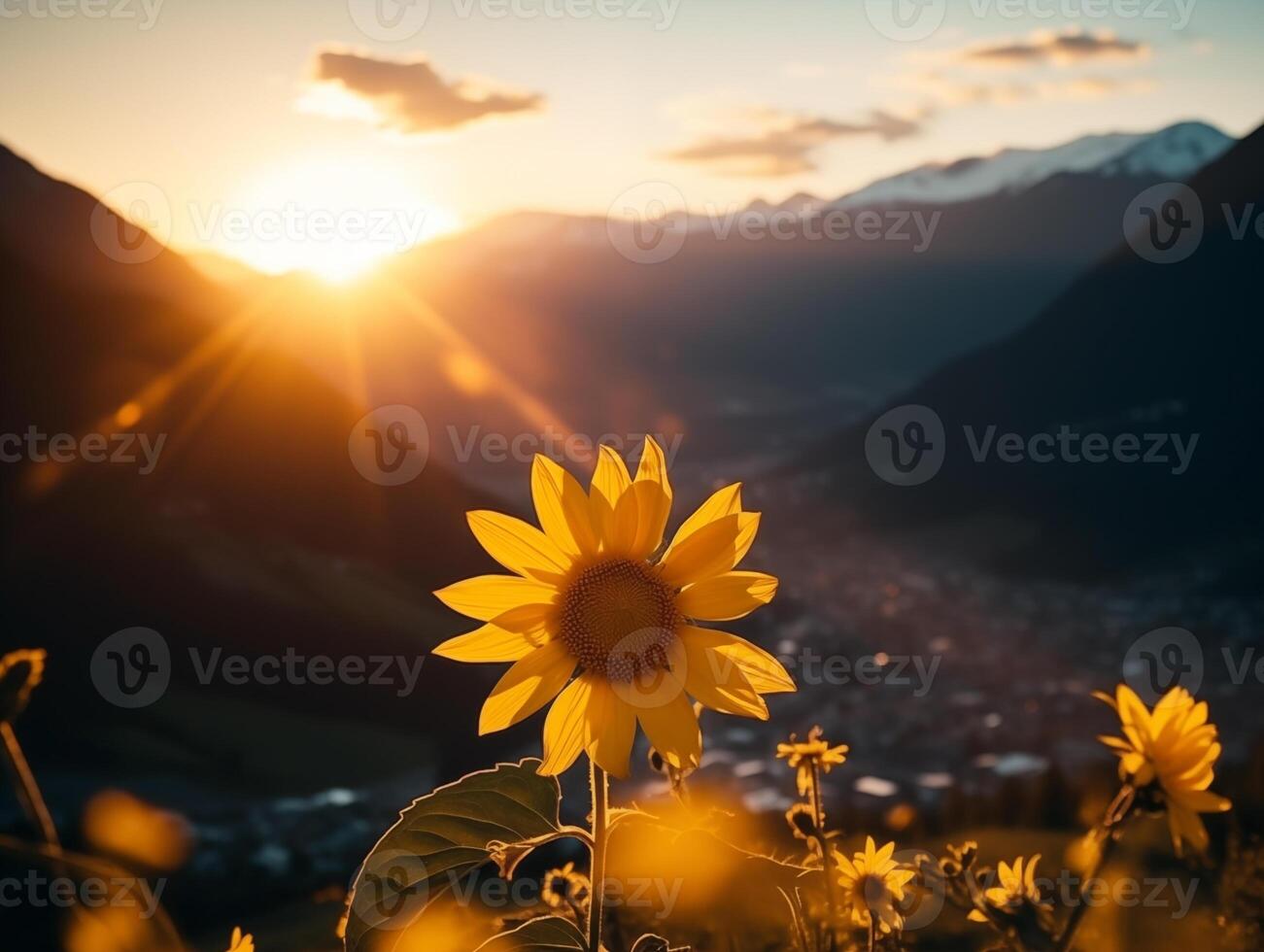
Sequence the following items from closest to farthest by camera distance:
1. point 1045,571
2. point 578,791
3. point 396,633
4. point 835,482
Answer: point 578,791 < point 396,633 < point 1045,571 < point 835,482

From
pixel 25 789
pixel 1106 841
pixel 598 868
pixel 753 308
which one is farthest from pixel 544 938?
pixel 753 308

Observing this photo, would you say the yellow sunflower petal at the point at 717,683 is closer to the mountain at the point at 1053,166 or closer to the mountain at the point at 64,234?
the mountain at the point at 64,234

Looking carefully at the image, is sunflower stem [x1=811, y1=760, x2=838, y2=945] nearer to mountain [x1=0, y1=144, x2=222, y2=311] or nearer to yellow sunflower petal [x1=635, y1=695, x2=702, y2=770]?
yellow sunflower petal [x1=635, y1=695, x2=702, y2=770]

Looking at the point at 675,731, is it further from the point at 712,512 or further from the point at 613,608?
the point at 712,512

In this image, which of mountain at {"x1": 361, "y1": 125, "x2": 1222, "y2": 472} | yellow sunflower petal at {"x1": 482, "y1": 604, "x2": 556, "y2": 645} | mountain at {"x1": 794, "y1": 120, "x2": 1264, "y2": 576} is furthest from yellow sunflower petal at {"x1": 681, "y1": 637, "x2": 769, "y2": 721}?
mountain at {"x1": 361, "y1": 125, "x2": 1222, "y2": 472}

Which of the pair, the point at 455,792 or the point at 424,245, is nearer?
the point at 455,792

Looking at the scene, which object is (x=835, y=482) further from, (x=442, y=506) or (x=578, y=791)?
(x=578, y=791)

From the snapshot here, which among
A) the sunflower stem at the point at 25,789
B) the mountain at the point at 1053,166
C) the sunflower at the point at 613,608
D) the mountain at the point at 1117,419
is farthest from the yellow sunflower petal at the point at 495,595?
the mountain at the point at 1053,166

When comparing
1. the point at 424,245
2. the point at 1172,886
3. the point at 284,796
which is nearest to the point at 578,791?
the point at 284,796
